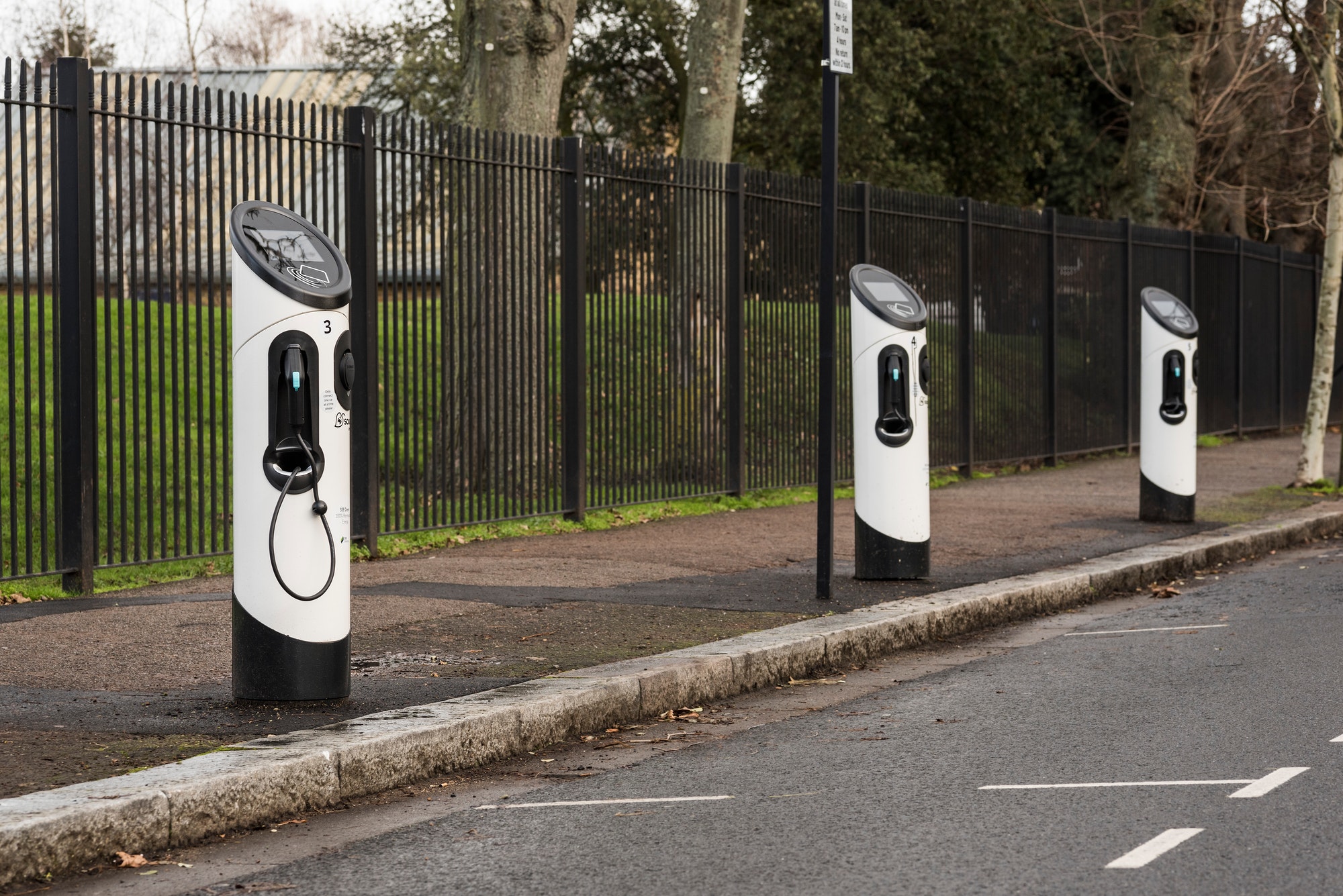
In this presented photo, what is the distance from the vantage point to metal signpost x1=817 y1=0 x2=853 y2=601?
845cm

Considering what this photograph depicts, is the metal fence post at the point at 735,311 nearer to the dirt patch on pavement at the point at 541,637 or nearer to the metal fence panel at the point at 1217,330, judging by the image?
the dirt patch on pavement at the point at 541,637

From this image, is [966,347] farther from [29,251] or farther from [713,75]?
[29,251]

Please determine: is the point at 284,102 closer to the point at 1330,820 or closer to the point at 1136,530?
the point at 1136,530

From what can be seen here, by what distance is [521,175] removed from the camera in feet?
37.4

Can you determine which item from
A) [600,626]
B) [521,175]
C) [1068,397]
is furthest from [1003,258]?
[600,626]

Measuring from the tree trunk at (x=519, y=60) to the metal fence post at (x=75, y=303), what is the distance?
4.90 meters

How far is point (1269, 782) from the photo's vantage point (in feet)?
16.8

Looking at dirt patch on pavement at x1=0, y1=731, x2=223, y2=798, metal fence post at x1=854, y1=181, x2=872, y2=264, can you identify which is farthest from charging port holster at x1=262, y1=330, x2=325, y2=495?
metal fence post at x1=854, y1=181, x2=872, y2=264

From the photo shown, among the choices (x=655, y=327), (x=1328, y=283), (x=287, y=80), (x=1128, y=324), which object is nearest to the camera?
(x=655, y=327)

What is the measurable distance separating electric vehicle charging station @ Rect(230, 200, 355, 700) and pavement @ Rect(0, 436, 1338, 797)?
0.19 metres

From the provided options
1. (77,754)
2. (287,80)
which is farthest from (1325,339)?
(287,80)

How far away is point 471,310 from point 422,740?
586 cm

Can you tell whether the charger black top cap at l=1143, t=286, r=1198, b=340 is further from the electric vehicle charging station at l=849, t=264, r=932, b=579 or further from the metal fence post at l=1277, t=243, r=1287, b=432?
the metal fence post at l=1277, t=243, r=1287, b=432

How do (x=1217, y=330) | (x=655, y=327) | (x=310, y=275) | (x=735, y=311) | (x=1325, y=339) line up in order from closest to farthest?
1. (x=310, y=275)
2. (x=655, y=327)
3. (x=735, y=311)
4. (x=1325, y=339)
5. (x=1217, y=330)
